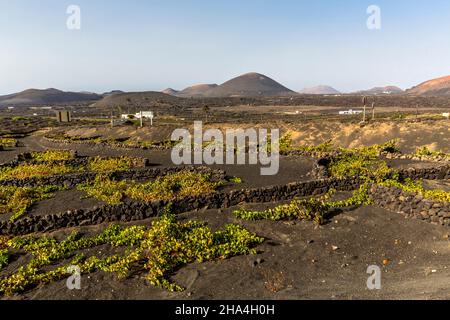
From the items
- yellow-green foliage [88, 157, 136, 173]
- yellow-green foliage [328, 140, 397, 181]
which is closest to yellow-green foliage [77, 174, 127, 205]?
yellow-green foliage [88, 157, 136, 173]

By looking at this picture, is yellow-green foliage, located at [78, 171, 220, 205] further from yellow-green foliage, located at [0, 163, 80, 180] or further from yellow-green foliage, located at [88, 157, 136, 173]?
yellow-green foliage, located at [0, 163, 80, 180]

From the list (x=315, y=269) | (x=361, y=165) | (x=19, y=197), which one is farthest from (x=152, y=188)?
(x=361, y=165)

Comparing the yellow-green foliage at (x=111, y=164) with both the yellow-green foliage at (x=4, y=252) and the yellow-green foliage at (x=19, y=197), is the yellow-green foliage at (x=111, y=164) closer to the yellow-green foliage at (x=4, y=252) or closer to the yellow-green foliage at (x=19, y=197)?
the yellow-green foliage at (x=19, y=197)

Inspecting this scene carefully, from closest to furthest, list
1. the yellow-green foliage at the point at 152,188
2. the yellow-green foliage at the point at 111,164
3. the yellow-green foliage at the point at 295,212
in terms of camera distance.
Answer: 1. the yellow-green foliage at the point at 295,212
2. the yellow-green foliage at the point at 152,188
3. the yellow-green foliage at the point at 111,164
